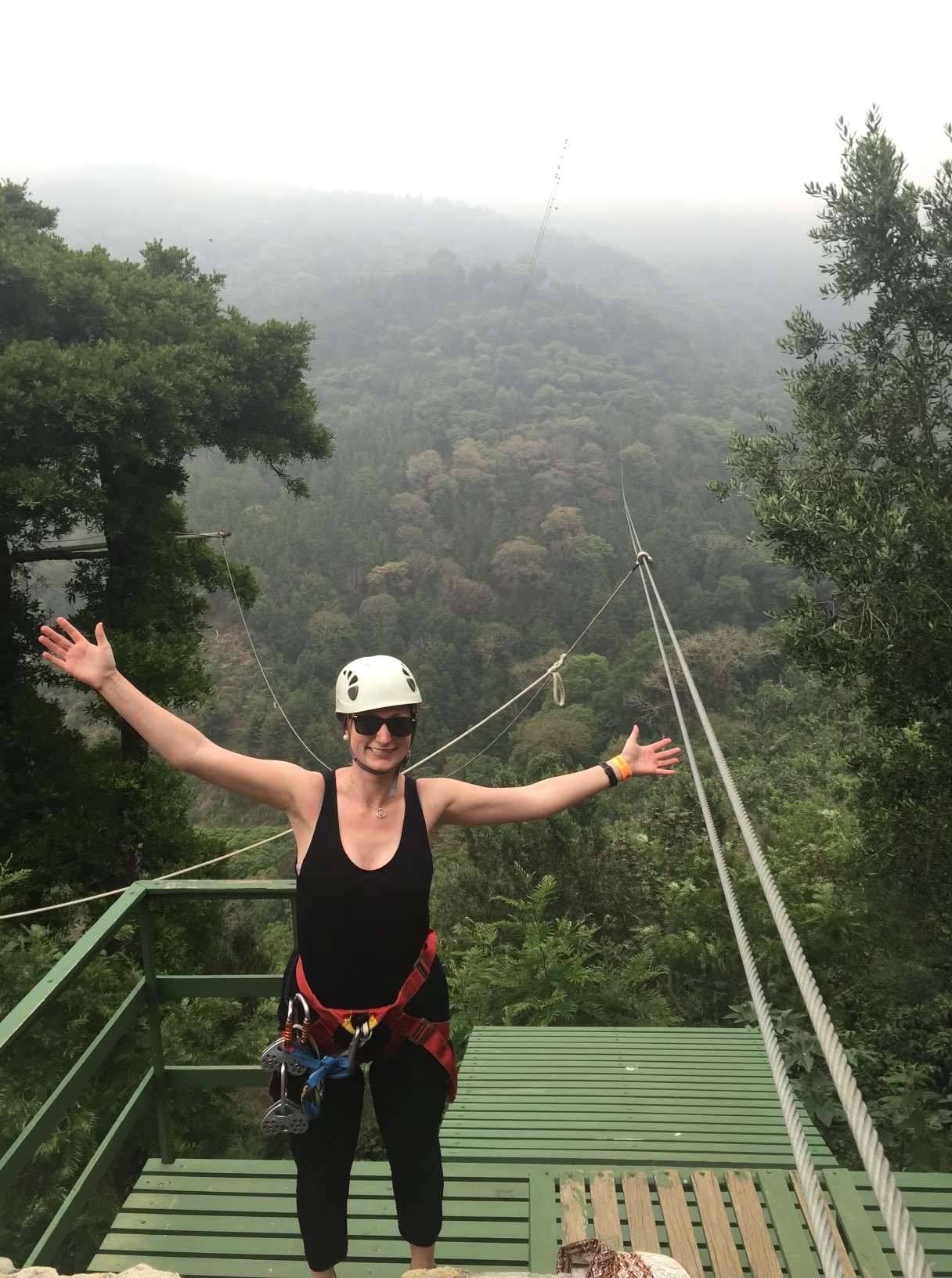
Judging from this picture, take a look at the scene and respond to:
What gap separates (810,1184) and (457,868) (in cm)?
1220

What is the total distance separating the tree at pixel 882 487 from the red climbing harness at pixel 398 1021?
11.3 feet

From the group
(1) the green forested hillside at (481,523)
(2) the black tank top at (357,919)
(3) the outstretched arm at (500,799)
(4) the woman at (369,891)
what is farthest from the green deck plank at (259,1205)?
(1) the green forested hillside at (481,523)

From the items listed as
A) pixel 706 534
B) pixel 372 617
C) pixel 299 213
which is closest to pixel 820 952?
pixel 372 617

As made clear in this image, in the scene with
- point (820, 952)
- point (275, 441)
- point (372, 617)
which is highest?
point (275, 441)

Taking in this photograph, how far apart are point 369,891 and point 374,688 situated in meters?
0.41

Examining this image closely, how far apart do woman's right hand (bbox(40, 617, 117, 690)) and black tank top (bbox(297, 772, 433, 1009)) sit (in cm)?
58

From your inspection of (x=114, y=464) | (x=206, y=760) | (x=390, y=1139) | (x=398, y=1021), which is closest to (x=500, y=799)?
(x=398, y=1021)

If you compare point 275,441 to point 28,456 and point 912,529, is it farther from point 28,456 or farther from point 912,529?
point 912,529

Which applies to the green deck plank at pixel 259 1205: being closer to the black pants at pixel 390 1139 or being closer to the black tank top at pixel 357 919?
the black pants at pixel 390 1139

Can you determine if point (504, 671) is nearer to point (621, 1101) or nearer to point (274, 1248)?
point (621, 1101)

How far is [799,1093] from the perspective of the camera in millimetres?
4320

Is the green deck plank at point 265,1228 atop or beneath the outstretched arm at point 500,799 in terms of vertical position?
beneath

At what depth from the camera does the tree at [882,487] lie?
4.64 meters

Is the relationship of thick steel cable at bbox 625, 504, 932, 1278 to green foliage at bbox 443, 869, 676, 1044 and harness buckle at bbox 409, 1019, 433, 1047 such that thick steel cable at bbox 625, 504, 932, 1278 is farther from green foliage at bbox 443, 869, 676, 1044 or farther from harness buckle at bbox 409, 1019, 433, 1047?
green foliage at bbox 443, 869, 676, 1044
